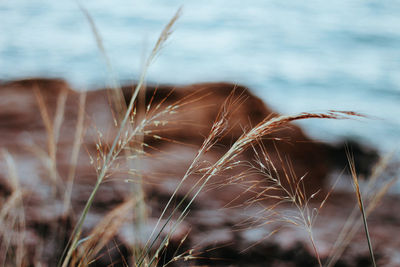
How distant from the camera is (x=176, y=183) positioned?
6.80ft

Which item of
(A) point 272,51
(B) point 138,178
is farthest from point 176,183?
(A) point 272,51

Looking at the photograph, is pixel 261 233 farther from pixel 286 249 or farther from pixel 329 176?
pixel 329 176

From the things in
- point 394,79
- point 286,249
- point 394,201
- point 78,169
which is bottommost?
point 394,79

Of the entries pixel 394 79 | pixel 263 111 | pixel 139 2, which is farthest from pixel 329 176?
pixel 139 2

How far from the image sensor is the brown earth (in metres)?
1.31

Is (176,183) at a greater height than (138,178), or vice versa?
(138,178)

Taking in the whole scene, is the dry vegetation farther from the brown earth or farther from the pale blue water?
the pale blue water

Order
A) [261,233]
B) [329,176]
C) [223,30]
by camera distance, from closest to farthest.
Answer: [261,233]
[329,176]
[223,30]

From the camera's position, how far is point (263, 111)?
10.6ft

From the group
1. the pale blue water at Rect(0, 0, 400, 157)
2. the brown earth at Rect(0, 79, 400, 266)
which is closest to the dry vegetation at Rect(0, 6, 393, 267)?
the brown earth at Rect(0, 79, 400, 266)

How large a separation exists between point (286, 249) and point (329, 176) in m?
1.42

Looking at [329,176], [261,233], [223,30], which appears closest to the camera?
[261,233]

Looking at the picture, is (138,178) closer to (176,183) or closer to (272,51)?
(176,183)

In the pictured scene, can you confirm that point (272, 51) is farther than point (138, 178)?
Yes
